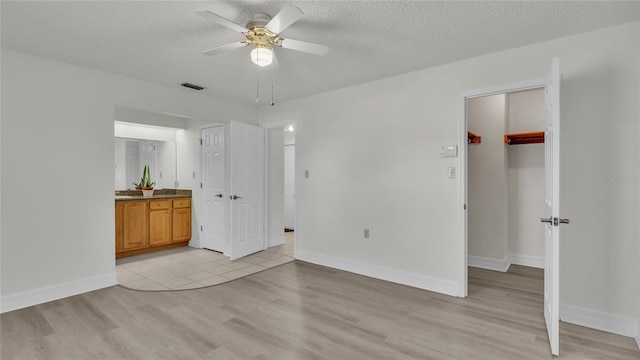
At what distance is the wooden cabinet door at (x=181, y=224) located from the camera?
17.8 feet

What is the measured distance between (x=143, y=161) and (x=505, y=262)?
19.3 ft

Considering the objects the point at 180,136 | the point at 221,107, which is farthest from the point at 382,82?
the point at 180,136

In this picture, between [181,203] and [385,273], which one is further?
[181,203]

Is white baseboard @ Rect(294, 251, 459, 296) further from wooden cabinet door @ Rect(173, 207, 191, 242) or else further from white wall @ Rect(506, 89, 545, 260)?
wooden cabinet door @ Rect(173, 207, 191, 242)

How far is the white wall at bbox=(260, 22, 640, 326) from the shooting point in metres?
2.55

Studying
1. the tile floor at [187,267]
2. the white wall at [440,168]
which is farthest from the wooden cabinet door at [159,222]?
the white wall at [440,168]

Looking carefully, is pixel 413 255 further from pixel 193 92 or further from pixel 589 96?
pixel 193 92

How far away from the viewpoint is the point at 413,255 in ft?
12.0

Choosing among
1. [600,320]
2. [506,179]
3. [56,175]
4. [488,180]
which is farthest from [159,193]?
[600,320]

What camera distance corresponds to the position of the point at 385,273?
3.86 m

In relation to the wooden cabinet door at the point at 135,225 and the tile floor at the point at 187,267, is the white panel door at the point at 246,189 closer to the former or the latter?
the tile floor at the point at 187,267

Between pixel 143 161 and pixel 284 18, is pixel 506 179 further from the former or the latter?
pixel 143 161

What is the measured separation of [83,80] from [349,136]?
3001 millimetres

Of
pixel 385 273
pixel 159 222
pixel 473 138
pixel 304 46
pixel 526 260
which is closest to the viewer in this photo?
pixel 304 46
